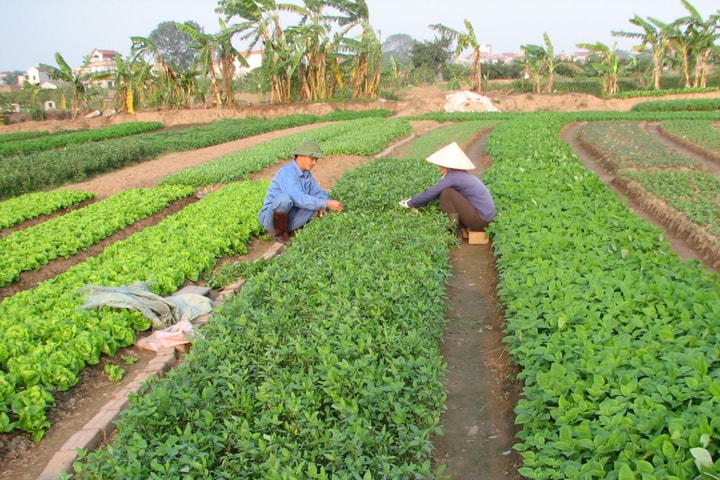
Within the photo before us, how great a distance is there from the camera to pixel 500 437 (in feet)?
12.6

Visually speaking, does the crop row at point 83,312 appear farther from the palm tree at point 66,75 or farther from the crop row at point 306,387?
the palm tree at point 66,75

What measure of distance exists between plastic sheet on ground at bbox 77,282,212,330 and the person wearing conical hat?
10.3 ft

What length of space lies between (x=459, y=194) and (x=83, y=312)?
4593mm

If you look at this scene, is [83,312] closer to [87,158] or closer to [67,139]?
[87,158]

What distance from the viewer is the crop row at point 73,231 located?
7.46 meters

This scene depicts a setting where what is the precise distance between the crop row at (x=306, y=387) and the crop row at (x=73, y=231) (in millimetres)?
4182

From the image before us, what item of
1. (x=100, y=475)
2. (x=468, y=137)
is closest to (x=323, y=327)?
(x=100, y=475)

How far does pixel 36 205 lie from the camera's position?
35.9 feet

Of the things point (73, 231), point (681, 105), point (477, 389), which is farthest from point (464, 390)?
point (681, 105)

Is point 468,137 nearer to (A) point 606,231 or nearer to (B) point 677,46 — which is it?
(A) point 606,231

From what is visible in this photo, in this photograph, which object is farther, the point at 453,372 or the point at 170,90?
the point at 170,90

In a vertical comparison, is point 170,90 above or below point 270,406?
above

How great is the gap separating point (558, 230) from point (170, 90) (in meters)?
30.6

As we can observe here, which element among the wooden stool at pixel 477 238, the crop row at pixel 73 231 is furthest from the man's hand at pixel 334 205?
the crop row at pixel 73 231
